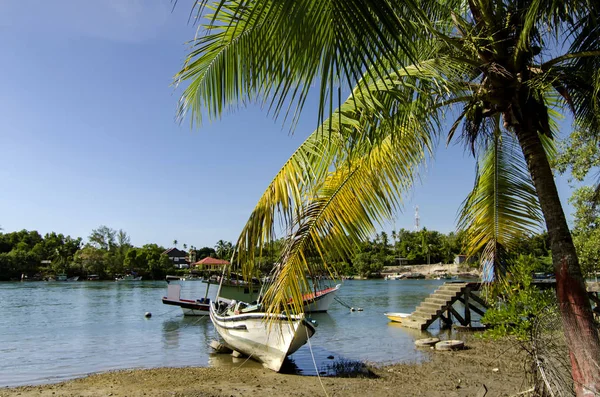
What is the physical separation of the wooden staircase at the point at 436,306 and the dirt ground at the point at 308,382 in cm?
604

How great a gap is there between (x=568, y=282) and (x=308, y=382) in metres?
8.41

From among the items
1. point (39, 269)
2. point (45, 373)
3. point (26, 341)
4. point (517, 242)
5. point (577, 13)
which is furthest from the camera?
→ point (39, 269)

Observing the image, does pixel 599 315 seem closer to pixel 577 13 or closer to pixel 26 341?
pixel 577 13

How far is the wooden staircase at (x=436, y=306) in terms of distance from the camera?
19094 millimetres

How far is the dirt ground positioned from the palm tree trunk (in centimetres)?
537

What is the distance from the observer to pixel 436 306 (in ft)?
63.5

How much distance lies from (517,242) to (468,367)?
6.87 metres

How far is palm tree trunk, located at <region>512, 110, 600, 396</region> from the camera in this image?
3.97 metres

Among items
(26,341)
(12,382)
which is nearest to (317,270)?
(12,382)

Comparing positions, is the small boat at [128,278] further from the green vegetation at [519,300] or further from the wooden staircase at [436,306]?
the green vegetation at [519,300]

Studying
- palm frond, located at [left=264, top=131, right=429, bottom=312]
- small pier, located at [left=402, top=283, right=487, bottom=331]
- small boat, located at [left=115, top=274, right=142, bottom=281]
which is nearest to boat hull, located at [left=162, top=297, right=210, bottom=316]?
small pier, located at [left=402, top=283, right=487, bottom=331]

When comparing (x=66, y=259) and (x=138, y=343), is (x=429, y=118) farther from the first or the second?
(x=66, y=259)

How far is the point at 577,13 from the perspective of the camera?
13.9ft

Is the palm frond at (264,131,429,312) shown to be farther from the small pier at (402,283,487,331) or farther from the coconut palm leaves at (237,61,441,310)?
the small pier at (402,283,487,331)
